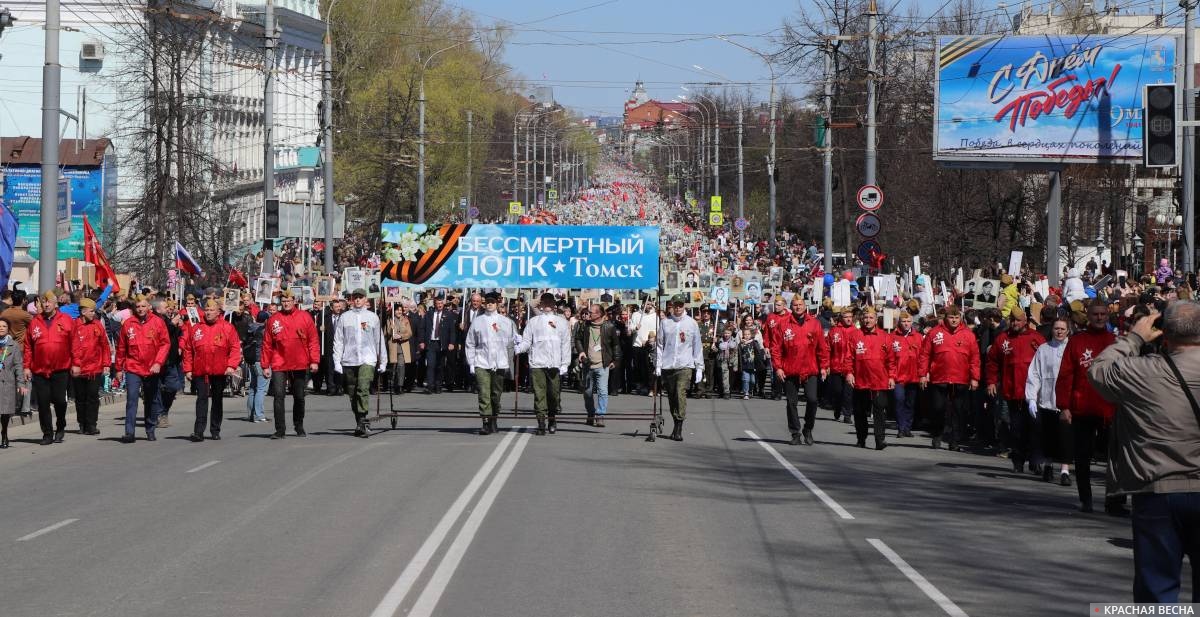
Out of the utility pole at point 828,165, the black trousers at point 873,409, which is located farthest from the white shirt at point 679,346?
the utility pole at point 828,165

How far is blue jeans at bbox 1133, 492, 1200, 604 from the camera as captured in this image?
7.21m

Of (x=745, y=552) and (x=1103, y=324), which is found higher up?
(x=1103, y=324)

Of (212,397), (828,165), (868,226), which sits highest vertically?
(828,165)

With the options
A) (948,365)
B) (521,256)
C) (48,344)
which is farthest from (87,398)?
(948,365)

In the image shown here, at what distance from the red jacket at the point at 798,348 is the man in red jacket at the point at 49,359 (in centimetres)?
878

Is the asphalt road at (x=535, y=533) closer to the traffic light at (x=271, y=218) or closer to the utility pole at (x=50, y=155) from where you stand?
the utility pole at (x=50, y=155)

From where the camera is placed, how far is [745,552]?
11.1 meters

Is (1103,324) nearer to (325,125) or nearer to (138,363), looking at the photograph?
(138,363)

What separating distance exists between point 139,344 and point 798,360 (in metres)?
8.18

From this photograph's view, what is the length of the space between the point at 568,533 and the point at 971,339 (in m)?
9.59

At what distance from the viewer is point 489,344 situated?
69.2ft

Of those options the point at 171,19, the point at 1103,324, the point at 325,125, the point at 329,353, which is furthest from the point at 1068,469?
the point at 171,19

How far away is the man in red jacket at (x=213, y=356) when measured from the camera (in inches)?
795

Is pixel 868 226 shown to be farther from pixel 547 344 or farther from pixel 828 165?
pixel 547 344
